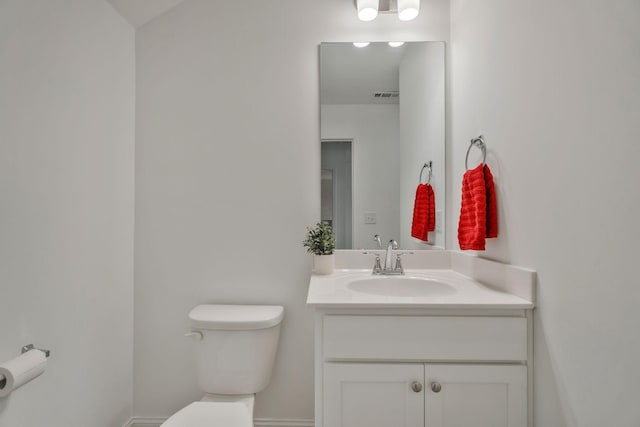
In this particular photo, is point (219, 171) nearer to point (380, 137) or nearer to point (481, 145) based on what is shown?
point (380, 137)

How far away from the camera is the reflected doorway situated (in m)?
1.88

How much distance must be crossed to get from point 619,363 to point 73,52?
200 cm

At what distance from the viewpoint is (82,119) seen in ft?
4.83

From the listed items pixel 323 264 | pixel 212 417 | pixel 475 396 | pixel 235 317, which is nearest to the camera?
pixel 475 396

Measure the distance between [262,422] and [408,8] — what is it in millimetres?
2168

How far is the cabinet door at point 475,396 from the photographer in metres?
1.20

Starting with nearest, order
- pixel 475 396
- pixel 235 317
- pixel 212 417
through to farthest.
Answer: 1. pixel 475 396
2. pixel 212 417
3. pixel 235 317

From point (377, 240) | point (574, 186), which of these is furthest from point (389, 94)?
point (574, 186)

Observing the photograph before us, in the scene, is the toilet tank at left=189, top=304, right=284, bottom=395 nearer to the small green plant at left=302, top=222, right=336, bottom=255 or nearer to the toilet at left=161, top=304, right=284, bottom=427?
the toilet at left=161, top=304, right=284, bottom=427

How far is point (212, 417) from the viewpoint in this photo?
132cm

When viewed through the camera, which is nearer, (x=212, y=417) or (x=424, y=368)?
(x=424, y=368)

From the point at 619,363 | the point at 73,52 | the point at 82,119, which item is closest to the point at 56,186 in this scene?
the point at 82,119

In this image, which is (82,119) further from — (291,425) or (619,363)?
(619,363)

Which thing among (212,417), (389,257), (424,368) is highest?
(389,257)
